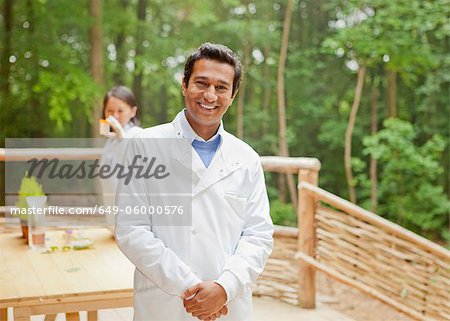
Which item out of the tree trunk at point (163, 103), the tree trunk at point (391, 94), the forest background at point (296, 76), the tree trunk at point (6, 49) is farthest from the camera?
the tree trunk at point (163, 103)

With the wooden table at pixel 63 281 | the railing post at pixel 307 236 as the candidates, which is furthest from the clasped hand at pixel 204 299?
the railing post at pixel 307 236

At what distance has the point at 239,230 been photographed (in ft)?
5.46

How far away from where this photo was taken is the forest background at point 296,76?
8.20 m

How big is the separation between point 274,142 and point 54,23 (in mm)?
4325

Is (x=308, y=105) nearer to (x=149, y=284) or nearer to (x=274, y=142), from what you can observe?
(x=274, y=142)

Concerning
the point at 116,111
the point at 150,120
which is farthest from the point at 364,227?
the point at 150,120

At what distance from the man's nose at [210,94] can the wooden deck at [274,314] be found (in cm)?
212

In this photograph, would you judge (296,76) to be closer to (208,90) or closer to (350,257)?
(350,257)

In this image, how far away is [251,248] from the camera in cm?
163

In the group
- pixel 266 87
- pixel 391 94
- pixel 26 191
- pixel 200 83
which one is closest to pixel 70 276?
pixel 26 191

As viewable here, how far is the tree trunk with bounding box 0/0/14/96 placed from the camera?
839 centimetres

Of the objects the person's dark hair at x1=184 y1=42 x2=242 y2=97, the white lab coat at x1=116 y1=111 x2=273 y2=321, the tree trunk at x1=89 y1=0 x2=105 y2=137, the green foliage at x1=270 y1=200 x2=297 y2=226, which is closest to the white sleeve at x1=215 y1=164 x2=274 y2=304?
the white lab coat at x1=116 y1=111 x2=273 y2=321

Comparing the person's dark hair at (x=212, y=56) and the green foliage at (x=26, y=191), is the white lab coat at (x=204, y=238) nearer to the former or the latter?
the person's dark hair at (x=212, y=56)

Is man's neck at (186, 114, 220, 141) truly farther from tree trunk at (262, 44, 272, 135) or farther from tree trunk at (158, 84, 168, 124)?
tree trunk at (158, 84, 168, 124)
